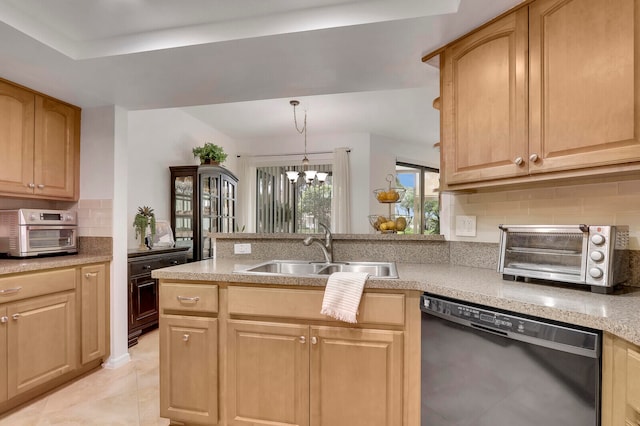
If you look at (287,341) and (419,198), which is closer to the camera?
(287,341)

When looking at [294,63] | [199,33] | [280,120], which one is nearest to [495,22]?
[294,63]

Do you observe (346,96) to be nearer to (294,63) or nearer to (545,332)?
(294,63)

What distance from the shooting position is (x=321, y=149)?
219 inches

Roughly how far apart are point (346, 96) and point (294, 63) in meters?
1.97

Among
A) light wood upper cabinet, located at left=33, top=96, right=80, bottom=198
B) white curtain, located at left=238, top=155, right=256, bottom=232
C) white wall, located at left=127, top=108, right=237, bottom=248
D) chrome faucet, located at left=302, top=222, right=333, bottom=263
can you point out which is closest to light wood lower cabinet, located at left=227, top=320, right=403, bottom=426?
chrome faucet, located at left=302, top=222, right=333, bottom=263

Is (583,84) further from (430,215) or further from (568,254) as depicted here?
(430,215)

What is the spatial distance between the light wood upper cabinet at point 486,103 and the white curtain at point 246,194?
14.1ft

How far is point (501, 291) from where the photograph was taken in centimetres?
125

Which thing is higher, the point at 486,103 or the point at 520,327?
the point at 486,103

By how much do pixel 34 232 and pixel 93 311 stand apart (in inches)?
26.7

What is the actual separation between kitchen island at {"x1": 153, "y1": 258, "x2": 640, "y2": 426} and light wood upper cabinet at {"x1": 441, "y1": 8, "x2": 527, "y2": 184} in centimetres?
52

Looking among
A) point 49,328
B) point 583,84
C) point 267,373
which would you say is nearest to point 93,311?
point 49,328

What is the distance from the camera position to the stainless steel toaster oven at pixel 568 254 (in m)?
1.19

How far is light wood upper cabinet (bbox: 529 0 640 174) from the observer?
3.73 ft
